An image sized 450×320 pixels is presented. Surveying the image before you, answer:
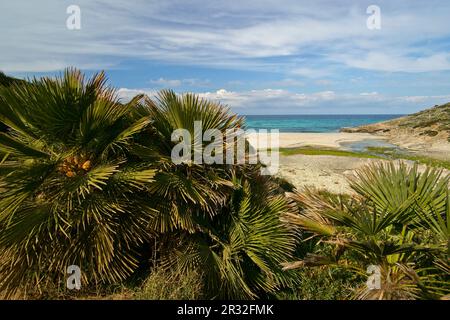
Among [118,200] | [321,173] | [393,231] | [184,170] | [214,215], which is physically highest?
[184,170]

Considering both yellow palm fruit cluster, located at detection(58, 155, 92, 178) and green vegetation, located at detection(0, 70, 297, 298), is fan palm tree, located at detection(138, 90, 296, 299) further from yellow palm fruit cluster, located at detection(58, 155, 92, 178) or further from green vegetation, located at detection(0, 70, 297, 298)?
yellow palm fruit cluster, located at detection(58, 155, 92, 178)

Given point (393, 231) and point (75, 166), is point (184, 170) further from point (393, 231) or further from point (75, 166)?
point (393, 231)

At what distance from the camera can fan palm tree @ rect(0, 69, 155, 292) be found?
5.47m

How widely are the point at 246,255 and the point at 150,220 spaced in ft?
4.92

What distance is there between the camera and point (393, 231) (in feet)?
17.5

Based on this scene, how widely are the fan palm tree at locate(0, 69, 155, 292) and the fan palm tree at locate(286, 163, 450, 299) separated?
2.33 meters

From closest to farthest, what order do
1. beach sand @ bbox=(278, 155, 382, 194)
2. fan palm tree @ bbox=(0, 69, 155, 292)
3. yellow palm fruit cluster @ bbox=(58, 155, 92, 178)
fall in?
fan palm tree @ bbox=(0, 69, 155, 292)
yellow palm fruit cluster @ bbox=(58, 155, 92, 178)
beach sand @ bbox=(278, 155, 382, 194)

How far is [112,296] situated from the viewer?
585cm

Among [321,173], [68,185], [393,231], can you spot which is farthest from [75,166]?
[321,173]

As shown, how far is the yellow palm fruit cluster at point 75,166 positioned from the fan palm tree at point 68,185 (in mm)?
13

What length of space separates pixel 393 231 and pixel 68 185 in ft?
13.8

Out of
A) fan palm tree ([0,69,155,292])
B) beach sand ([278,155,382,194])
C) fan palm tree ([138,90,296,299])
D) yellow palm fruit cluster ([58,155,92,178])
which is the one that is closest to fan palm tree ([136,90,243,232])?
fan palm tree ([138,90,296,299])

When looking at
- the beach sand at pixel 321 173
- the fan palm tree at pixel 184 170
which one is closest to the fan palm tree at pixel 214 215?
the fan palm tree at pixel 184 170
